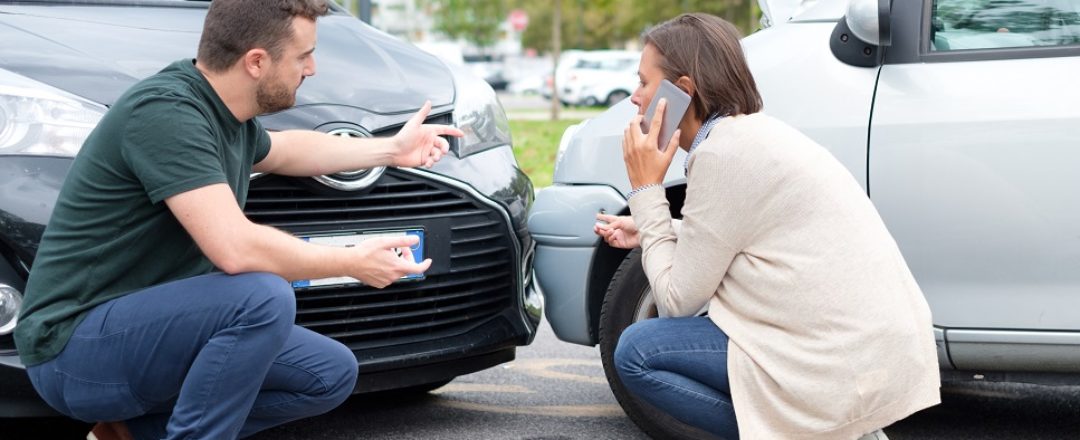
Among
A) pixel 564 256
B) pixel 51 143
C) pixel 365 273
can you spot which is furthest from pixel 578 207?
pixel 51 143

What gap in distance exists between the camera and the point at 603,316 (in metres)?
3.66

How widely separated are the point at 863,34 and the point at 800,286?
3.25 feet

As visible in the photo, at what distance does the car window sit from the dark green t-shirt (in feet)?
5.84

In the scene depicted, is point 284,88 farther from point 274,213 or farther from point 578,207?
point 578,207

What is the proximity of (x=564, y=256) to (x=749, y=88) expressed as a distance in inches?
43.5

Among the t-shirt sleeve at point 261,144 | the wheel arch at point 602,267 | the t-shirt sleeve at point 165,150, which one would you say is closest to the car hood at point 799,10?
the wheel arch at point 602,267

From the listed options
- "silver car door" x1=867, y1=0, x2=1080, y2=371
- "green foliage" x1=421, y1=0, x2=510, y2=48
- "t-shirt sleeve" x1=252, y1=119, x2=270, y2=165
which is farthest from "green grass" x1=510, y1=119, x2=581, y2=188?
"green foliage" x1=421, y1=0, x2=510, y2=48

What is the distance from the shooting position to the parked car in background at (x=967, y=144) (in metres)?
3.21

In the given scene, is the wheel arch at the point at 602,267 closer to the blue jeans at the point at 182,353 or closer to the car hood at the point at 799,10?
the car hood at the point at 799,10

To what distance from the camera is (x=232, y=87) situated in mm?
2822

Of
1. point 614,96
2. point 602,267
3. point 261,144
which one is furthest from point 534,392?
point 614,96

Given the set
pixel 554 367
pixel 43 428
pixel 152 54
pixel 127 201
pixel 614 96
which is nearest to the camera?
pixel 127 201

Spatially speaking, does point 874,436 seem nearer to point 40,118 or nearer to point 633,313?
point 633,313

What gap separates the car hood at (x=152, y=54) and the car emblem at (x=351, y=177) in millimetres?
101
